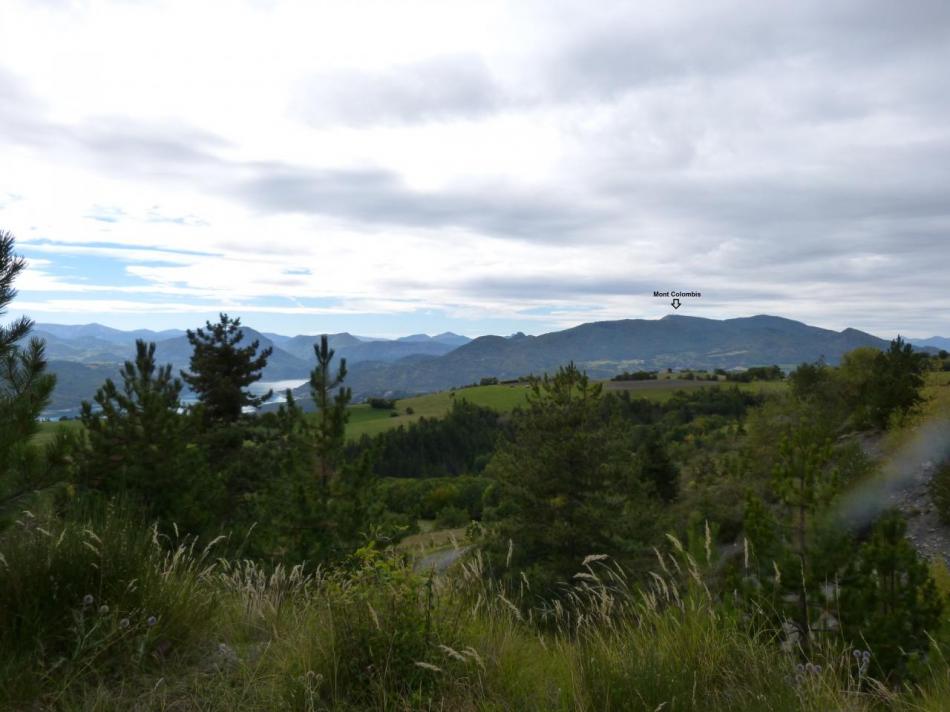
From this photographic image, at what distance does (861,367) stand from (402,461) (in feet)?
261

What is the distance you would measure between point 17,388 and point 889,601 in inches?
328

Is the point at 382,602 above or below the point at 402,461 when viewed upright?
above

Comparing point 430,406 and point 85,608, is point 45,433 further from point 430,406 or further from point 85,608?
point 430,406

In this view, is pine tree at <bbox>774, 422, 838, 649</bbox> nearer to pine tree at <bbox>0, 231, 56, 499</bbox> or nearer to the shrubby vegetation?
the shrubby vegetation

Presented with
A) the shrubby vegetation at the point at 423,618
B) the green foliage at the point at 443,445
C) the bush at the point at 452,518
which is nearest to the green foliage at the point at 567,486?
the shrubby vegetation at the point at 423,618

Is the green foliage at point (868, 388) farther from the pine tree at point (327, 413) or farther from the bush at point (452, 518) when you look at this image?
the bush at point (452, 518)

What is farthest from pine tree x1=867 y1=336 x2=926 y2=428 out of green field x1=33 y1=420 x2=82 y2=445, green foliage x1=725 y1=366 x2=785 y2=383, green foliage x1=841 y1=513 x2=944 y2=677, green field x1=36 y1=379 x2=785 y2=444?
green foliage x1=725 y1=366 x2=785 y2=383

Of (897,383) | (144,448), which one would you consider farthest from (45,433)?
(897,383)

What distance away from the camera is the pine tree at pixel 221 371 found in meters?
22.1

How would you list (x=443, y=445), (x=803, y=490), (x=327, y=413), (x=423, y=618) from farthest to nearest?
(x=443, y=445), (x=327, y=413), (x=803, y=490), (x=423, y=618)

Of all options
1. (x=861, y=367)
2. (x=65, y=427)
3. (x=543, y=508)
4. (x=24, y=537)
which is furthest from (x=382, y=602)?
(x=861, y=367)

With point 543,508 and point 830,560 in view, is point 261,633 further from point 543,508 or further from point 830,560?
point 543,508

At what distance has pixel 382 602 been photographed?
3744mm

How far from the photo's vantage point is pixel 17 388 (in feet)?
15.2
